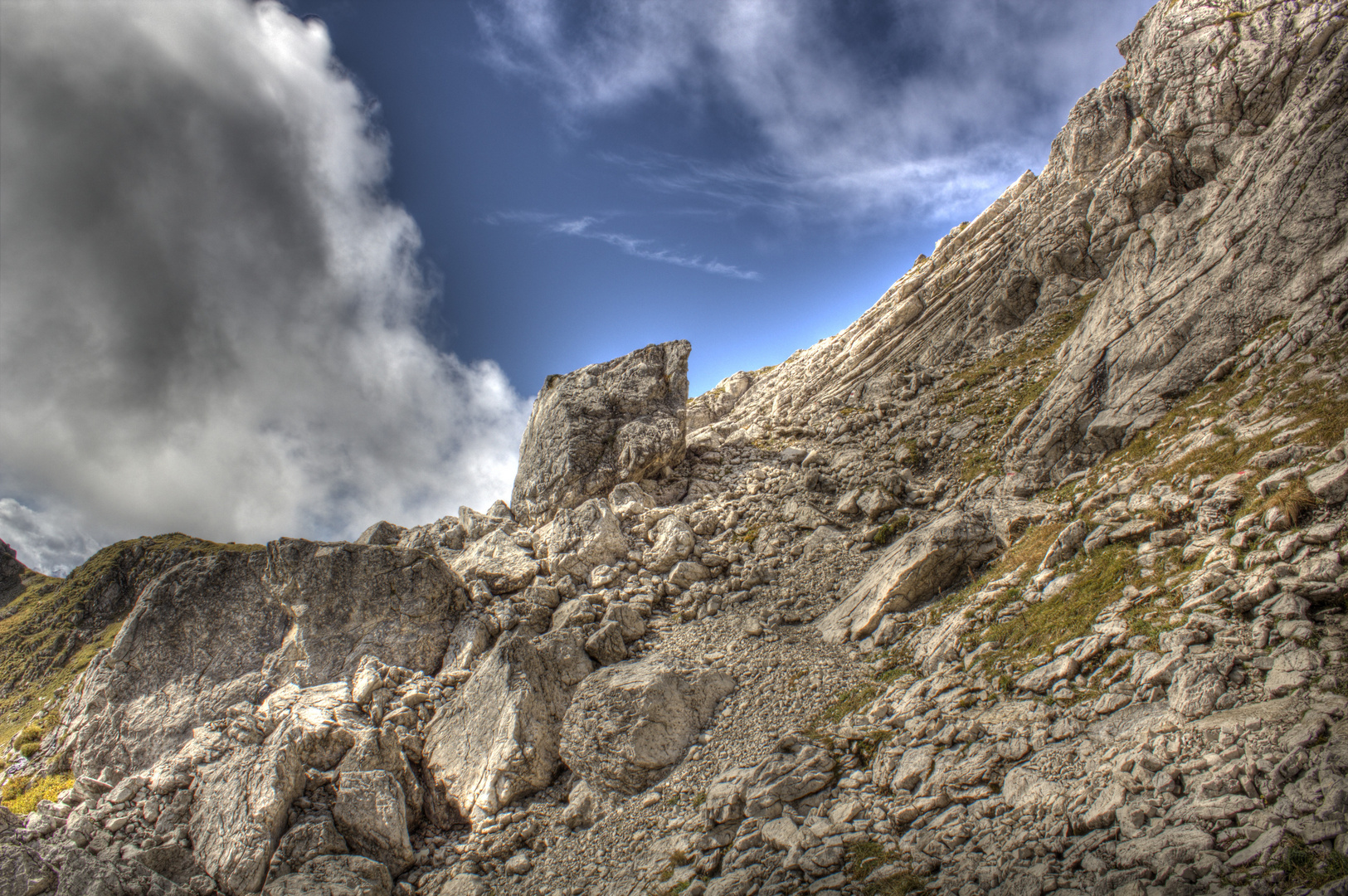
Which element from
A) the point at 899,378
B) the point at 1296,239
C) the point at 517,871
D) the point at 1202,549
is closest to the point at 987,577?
the point at 1202,549

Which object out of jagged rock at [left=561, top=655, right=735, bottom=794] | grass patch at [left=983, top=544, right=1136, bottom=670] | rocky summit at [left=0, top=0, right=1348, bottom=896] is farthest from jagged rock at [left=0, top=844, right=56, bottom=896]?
grass patch at [left=983, top=544, right=1136, bottom=670]

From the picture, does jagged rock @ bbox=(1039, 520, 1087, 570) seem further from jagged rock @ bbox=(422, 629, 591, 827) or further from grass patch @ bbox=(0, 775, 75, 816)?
grass patch @ bbox=(0, 775, 75, 816)

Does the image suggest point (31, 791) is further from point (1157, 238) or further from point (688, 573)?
point (1157, 238)

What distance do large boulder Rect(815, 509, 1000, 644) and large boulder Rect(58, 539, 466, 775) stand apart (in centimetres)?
2023

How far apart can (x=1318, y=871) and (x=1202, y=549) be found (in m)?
9.59

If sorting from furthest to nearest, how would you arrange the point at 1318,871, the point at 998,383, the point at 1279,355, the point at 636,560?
the point at 998,383, the point at 636,560, the point at 1279,355, the point at 1318,871

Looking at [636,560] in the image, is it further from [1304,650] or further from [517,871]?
[1304,650]

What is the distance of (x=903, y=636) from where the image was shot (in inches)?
830

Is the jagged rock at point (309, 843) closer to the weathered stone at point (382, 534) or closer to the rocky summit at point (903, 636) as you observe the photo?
the rocky summit at point (903, 636)

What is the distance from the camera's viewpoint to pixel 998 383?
113ft

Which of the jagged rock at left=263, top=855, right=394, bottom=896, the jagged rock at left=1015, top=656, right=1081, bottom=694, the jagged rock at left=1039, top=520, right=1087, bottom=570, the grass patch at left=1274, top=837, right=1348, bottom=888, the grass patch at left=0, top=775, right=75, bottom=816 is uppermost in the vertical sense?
the jagged rock at left=1039, top=520, right=1087, bottom=570

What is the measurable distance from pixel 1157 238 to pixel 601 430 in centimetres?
3377

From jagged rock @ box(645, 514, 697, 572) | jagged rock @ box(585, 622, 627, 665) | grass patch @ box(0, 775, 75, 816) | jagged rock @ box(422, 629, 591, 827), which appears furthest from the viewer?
jagged rock @ box(645, 514, 697, 572)

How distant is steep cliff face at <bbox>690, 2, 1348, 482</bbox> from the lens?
2117 cm
